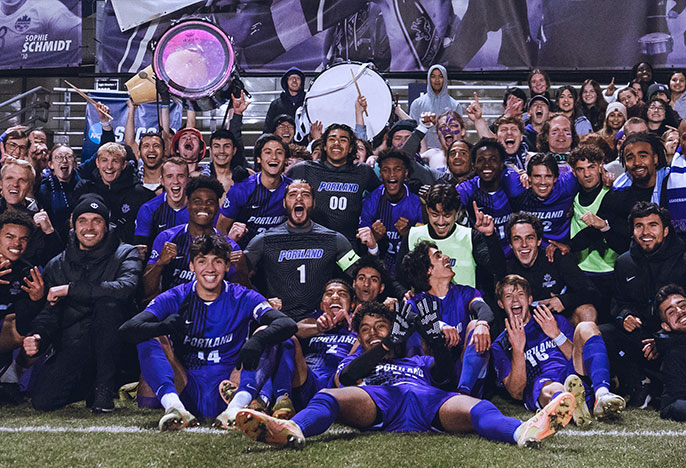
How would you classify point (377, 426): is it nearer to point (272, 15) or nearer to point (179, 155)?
point (179, 155)

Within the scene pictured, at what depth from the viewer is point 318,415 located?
14.0 feet

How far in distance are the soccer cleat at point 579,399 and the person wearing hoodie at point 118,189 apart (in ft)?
12.6

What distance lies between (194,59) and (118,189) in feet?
4.33

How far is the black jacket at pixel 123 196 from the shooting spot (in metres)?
6.91

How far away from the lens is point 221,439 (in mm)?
4398

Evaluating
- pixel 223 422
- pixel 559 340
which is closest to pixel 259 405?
pixel 223 422

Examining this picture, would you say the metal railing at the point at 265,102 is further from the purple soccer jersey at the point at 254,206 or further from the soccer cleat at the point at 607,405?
the soccer cleat at the point at 607,405

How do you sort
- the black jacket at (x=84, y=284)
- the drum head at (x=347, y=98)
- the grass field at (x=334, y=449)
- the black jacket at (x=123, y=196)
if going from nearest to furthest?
the grass field at (x=334, y=449) < the black jacket at (x=84, y=284) < the black jacket at (x=123, y=196) < the drum head at (x=347, y=98)

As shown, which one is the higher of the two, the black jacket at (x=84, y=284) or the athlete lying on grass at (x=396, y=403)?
the black jacket at (x=84, y=284)

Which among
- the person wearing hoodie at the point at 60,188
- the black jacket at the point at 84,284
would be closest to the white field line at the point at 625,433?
the black jacket at the point at 84,284

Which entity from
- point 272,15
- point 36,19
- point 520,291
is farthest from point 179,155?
point 36,19

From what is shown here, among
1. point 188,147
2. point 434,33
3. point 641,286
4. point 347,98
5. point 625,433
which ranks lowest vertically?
point 625,433

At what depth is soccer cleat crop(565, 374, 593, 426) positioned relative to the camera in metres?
4.77

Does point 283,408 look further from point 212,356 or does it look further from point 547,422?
point 547,422
